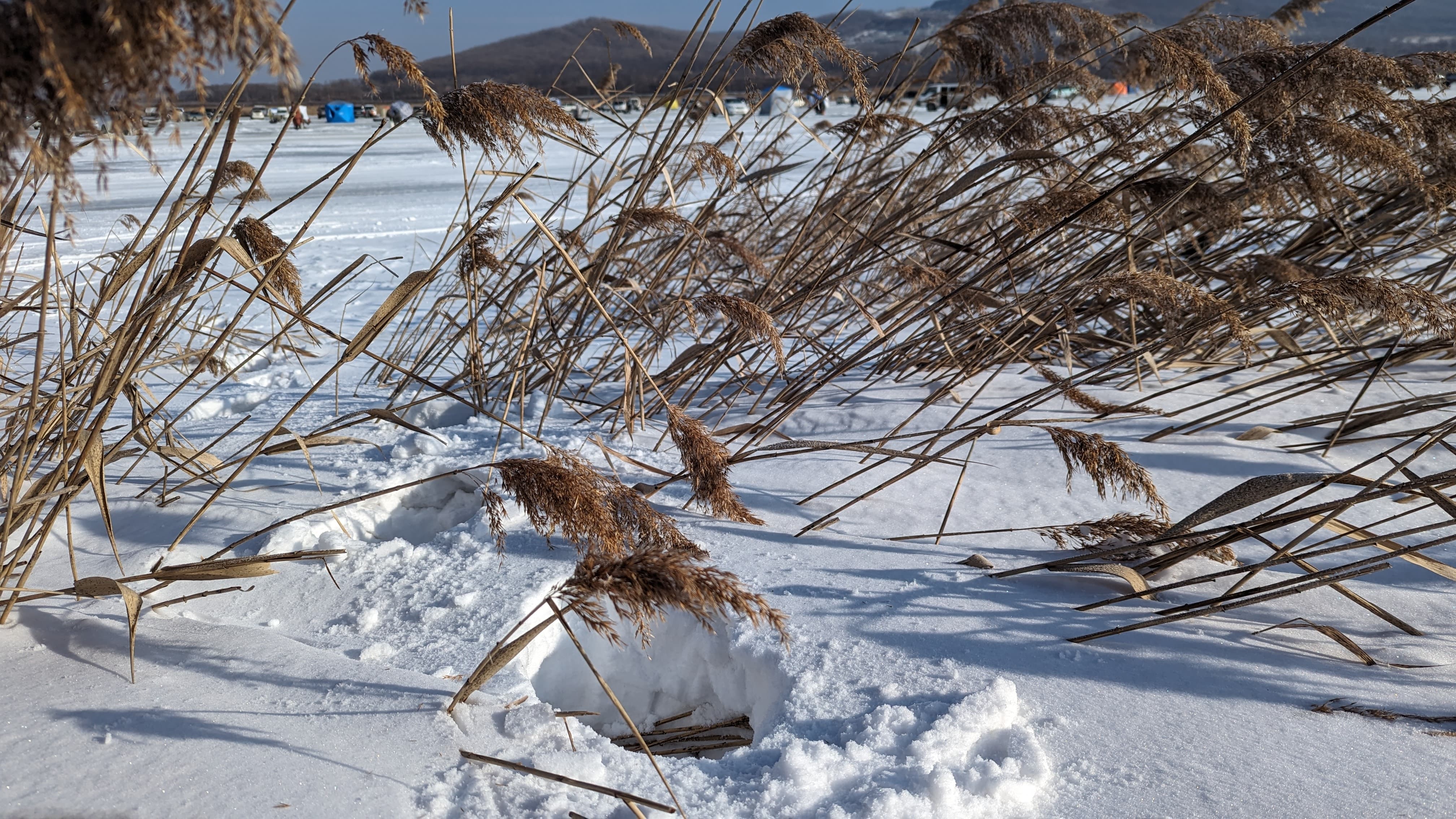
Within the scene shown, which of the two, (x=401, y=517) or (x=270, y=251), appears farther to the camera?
(x=401, y=517)

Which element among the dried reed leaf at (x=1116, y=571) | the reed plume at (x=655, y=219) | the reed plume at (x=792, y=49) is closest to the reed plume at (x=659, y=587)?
the dried reed leaf at (x=1116, y=571)

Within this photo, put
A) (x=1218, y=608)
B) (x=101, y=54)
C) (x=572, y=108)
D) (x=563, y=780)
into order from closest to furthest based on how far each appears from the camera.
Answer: (x=101, y=54), (x=563, y=780), (x=1218, y=608), (x=572, y=108)

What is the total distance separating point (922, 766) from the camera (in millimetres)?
1082

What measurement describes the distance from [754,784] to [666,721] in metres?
0.41

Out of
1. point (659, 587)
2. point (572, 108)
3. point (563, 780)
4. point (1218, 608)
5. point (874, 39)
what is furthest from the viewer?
point (874, 39)

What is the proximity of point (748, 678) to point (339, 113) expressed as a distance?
31.9 metres

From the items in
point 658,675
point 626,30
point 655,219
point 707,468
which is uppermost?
point 626,30

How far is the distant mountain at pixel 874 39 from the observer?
352 inches

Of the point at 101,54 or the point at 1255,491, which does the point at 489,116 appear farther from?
the point at 1255,491

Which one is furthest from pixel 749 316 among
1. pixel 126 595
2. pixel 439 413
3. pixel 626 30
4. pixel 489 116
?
pixel 439 413

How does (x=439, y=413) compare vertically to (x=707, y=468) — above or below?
below

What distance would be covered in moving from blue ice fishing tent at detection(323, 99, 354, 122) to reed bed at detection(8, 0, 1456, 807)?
1128 inches

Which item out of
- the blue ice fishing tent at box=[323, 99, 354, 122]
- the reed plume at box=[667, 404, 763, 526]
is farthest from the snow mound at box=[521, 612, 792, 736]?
the blue ice fishing tent at box=[323, 99, 354, 122]

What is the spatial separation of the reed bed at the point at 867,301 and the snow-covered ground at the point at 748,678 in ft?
0.25
